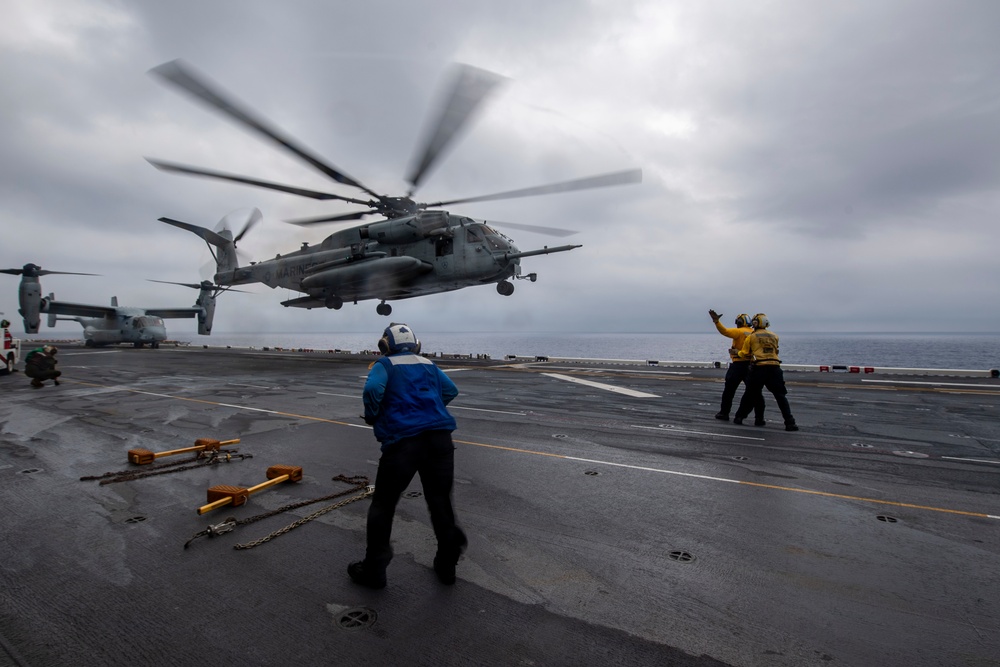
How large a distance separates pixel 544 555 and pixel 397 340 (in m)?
2.14

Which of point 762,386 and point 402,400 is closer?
point 402,400

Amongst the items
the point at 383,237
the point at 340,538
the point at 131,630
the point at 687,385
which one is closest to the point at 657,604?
the point at 340,538

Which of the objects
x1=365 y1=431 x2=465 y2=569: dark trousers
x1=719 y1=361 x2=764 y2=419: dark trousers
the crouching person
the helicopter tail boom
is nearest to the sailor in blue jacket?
x1=365 y1=431 x2=465 y2=569: dark trousers

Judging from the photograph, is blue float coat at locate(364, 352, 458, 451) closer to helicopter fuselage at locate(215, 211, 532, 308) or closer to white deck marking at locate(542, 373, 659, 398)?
white deck marking at locate(542, 373, 659, 398)

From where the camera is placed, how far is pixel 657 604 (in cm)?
306

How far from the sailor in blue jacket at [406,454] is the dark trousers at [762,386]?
288 inches

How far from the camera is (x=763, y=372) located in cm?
868

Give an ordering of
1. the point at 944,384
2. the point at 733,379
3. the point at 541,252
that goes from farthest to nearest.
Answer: the point at 541,252 → the point at 944,384 → the point at 733,379

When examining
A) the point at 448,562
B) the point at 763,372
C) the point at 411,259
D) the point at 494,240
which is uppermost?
the point at 494,240

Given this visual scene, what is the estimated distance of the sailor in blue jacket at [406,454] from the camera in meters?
3.29

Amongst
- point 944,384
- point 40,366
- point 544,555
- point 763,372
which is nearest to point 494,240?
point 763,372

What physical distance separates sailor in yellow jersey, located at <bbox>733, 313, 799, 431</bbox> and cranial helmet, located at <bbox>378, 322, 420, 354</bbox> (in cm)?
732

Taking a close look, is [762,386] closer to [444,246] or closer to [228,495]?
[228,495]

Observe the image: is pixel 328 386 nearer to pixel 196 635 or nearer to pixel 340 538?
pixel 340 538
